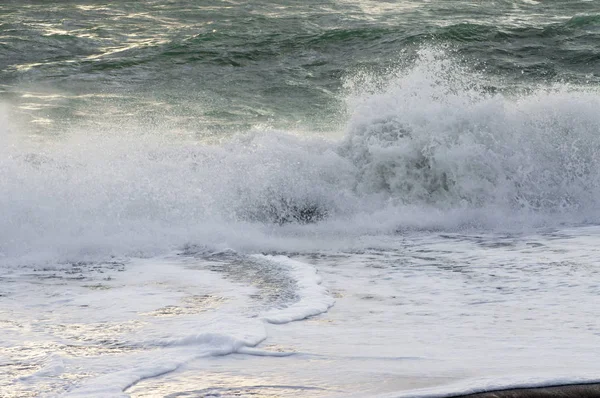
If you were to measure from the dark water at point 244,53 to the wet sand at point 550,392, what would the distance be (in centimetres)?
737

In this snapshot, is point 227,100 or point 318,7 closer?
point 227,100

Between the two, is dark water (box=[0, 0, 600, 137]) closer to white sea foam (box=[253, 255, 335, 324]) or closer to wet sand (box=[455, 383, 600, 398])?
white sea foam (box=[253, 255, 335, 324])

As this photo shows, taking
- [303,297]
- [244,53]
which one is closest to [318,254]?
[303,297]

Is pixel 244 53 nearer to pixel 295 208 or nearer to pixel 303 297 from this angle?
pixel 295 208

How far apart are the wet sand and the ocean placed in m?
0.05

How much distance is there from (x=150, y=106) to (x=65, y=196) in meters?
4.94

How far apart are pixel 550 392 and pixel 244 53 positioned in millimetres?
11371

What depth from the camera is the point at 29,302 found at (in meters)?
4.63

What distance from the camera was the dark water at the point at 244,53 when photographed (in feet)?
38.0

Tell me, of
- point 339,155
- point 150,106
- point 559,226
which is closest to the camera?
point 559,226

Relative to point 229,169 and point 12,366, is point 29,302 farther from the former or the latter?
point 229,169

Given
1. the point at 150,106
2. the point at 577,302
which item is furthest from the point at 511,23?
the point at 577,302

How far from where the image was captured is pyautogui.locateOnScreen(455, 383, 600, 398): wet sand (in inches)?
126

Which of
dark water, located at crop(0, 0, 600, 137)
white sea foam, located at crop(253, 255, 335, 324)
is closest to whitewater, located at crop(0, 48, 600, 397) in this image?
white sea foam, located at crop(253, 255, 335, 324)
